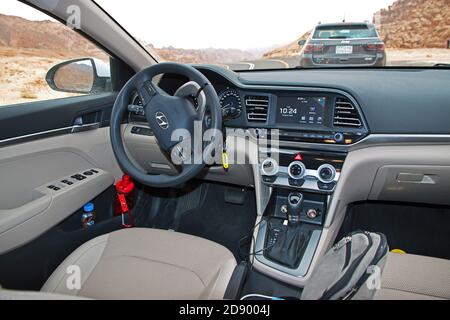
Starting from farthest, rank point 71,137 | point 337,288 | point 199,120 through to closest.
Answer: point 71,137
point 199,120
point 337,288

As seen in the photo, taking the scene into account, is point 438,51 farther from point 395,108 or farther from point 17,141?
point 17,141

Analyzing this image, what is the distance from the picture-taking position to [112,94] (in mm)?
2584

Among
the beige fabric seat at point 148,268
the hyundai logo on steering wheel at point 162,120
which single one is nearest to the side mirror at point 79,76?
the hyundai logo on steering wheel at point 162,120

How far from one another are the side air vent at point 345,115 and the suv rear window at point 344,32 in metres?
1.05

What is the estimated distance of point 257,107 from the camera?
7.43 feet

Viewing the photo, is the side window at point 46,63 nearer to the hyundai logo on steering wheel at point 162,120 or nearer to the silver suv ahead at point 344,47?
the hyundai logo on steering wheel at point 162,120

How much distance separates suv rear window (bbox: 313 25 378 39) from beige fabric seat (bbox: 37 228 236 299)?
1.99 meters

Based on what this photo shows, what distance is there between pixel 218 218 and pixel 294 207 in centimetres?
94

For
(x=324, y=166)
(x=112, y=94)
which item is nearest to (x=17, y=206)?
(x=112, y=94)

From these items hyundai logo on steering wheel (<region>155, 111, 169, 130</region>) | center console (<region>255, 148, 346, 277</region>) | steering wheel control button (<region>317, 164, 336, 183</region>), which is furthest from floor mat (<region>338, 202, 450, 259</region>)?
hyundai logo on steering wheel (<region>155, 111, 169, 130</region>)

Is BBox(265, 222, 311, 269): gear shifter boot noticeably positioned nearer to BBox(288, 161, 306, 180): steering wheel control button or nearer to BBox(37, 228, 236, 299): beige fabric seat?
BBox(288, 161, 306, 180): steering wheel control button

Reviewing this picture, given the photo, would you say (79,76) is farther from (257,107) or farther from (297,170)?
(297,170)

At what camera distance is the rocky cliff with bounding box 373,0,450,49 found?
2.74m
